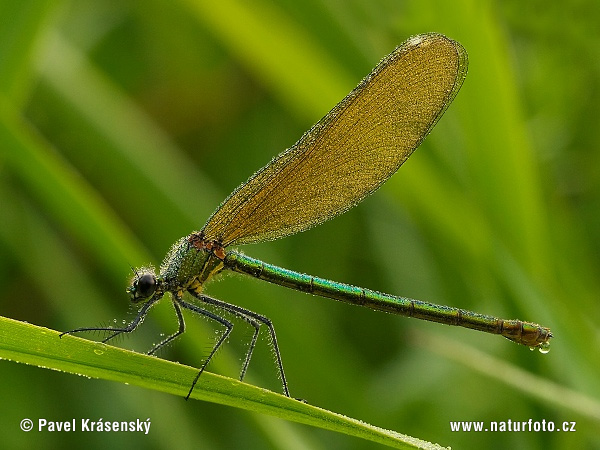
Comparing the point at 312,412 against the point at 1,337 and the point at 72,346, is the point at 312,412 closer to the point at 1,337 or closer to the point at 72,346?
the point at 72,346

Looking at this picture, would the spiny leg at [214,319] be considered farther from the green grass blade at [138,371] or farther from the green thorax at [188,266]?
the green grass blade at [138,371]

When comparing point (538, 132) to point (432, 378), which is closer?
point (432, 378)

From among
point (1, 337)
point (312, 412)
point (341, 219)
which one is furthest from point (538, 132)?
point (1, 337)

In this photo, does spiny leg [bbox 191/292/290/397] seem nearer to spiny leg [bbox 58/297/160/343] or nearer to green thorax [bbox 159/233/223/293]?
green thorax [bbox 159/233/223/293]

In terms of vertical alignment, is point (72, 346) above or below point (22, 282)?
below

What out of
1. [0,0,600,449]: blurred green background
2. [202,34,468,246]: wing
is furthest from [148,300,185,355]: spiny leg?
[202,34,468,246]: wing
